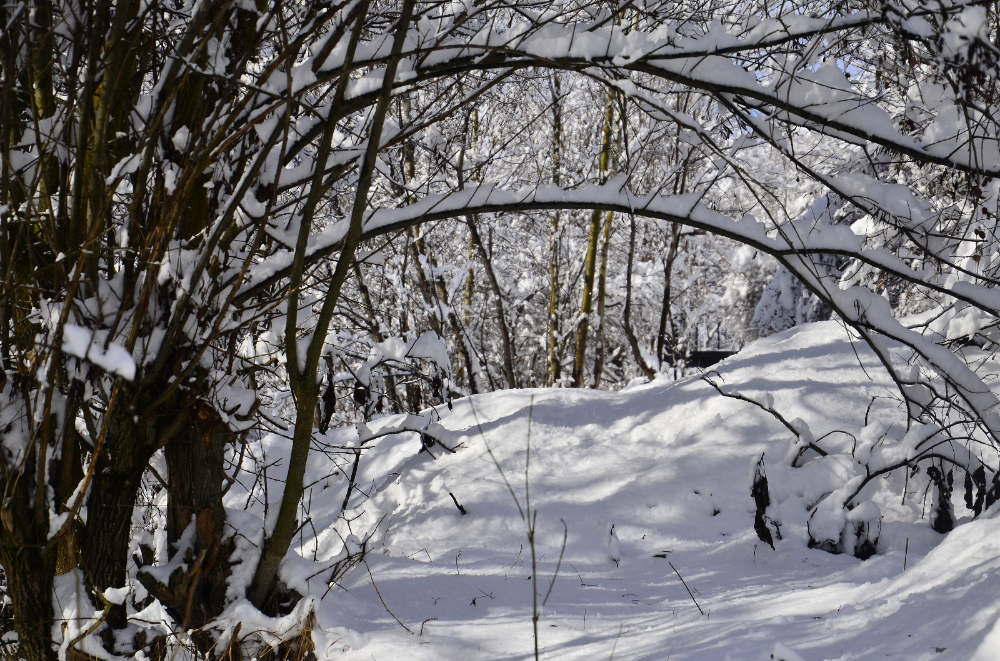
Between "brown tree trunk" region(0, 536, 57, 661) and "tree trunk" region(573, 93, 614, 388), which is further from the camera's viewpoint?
"tree trunk" region(573, 93, 614, 388)

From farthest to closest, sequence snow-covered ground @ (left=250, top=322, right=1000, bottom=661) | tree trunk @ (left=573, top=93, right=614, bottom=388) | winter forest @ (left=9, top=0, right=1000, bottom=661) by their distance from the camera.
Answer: tree trunk @ (left=573, top=93, right=614, bottom=388) < snow-covered ground @ (left=250, top=322, right=1000, bottom=661) < winter forest @ (left=9, top=0, right=1000, bottom=661)

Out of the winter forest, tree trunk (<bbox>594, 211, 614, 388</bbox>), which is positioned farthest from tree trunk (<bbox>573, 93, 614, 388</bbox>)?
the winter forest

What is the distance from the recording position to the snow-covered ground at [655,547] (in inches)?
70.9

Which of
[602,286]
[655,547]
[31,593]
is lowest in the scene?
[655,547]

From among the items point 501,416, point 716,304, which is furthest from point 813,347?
point 716,304

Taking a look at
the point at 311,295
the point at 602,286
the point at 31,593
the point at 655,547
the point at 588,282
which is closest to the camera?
the point at 31,593

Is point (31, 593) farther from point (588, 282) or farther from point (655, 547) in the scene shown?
point (588, 282)

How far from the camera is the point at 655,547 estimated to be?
11.1 ft

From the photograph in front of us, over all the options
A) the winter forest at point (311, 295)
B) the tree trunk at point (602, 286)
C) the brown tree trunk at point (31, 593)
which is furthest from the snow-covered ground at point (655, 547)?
the tree trunk at point (602, 286)

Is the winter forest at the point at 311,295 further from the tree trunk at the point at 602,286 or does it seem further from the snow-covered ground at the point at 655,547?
the tree trunk at the point at 602,286

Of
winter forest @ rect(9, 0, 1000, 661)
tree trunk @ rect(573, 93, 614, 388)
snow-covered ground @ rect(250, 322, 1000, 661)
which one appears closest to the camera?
winter forest @ rect(9, 0, 1000, 661)

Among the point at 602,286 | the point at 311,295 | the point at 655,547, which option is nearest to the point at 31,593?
the point at 311,295

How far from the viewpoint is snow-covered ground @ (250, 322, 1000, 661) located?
5.91 feet

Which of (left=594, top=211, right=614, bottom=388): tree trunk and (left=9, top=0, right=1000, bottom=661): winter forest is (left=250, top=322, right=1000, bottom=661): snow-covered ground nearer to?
(left=9, top=0, right=1000, bottom=661): winter forest
